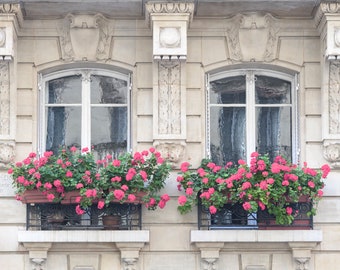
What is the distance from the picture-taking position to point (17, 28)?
2203cm

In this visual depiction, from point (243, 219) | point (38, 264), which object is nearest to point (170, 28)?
point (243, 219)

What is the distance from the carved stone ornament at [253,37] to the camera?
22188 millimetres

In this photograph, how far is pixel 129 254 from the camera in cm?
2139

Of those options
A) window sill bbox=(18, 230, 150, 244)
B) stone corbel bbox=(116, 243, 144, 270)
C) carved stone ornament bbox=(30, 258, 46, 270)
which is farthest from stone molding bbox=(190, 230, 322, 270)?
carved stone ornament bbox=(30, 258, 46, 270)

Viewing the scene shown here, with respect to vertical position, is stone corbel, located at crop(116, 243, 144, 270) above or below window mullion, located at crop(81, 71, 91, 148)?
below

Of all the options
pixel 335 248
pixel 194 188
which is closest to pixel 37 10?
pixel 194 188

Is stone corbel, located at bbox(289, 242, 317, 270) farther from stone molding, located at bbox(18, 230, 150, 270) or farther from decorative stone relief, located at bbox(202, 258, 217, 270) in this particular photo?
stone molding, located at bbox(18, 230, 150, 270)

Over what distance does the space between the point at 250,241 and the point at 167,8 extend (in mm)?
3685

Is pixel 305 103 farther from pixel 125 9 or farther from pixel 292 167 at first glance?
pixel 125 9

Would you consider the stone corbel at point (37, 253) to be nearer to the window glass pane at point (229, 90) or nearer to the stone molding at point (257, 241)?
the stone molding at point (257, 241)

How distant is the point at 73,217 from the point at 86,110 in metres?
1.81

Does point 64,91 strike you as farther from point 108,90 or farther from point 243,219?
point 243,219

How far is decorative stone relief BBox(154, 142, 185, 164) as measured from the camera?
71.2 ft

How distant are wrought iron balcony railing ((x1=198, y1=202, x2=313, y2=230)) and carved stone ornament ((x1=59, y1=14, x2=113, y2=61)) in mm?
2860
